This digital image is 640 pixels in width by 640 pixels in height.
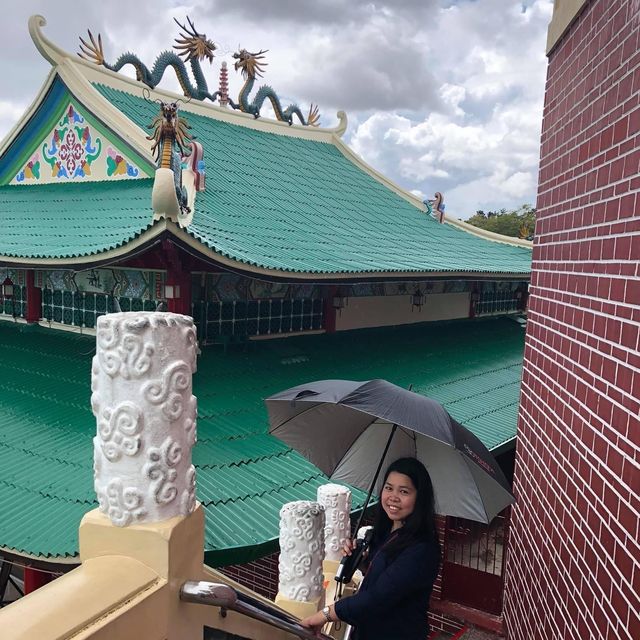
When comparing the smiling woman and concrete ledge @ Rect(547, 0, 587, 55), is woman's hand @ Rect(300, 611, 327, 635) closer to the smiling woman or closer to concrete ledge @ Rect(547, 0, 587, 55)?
the smiling woman

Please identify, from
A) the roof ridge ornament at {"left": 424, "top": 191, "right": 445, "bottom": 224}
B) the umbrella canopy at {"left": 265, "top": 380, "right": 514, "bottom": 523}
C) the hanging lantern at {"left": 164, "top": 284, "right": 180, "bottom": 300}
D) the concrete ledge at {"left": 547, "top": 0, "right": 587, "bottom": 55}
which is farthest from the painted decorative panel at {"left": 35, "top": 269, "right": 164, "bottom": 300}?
the roof ridge ornament at {"left": 424, "top": 191, "right": 445, "bottom": 224}

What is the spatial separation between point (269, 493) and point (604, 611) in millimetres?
2852

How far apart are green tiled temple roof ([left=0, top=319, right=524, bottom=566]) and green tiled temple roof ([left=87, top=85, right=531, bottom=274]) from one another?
4.58 ft

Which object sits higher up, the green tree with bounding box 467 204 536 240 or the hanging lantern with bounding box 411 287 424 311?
the green tree with bounding box 467 204 536 240

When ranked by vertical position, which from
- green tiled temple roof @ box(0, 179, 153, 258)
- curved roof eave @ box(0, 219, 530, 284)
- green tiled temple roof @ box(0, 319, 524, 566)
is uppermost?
green tiled temple roof @ box(0, 179, 153, 258)

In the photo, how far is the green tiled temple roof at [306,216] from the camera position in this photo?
6.89 metres

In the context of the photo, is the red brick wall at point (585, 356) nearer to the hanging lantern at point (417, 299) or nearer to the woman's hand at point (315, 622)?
the woman's hand at point (315, 622)

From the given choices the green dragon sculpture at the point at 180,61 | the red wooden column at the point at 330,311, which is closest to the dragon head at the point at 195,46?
the green dragon sculpture at the point at 180,61

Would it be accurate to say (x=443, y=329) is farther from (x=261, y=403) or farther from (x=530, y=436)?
(x=530, y=436)

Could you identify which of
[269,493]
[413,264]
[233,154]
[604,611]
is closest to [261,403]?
[269,493]

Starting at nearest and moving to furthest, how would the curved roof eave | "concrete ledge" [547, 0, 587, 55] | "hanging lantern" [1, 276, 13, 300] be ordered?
"concrete ledge" [547, 0, 587, 55] < the curved roof eave < "hanging lantern" [1, 276, 13, 300]

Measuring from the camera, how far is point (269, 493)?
466 centimetres

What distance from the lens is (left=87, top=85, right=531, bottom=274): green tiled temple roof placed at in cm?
689

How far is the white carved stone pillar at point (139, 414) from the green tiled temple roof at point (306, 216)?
3.55 m
